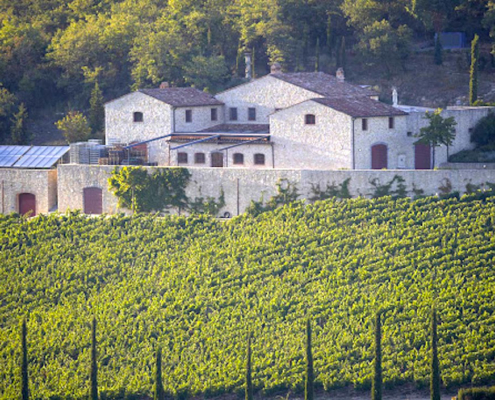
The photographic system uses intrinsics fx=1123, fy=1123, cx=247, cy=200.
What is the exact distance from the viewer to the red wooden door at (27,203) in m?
49.2

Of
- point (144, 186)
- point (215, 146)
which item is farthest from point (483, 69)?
point (144, 186)

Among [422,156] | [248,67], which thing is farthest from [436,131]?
[248,67]

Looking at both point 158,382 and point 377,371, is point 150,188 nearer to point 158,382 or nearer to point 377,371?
point 158,382

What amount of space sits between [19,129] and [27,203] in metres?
10.3

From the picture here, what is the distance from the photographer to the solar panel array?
50875 millimetres

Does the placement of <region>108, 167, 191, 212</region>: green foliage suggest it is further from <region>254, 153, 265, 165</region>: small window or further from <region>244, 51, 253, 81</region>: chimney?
<region>244, 51, 253, 81</region>: chimney

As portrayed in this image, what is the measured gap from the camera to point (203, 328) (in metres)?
37.3

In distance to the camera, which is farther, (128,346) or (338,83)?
(338,83)

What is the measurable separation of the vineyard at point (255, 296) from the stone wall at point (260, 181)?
65cm

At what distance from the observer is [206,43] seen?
212 ft

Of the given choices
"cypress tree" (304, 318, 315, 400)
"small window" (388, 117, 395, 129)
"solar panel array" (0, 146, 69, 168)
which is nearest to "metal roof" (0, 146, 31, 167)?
"solar panel array" (0, 146, 69, 168)

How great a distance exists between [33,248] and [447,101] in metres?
24.2

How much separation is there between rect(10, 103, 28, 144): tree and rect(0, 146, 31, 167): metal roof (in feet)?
14.6

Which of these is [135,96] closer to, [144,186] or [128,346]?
[144,186]
